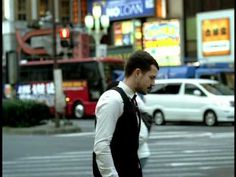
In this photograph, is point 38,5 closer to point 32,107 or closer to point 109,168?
point 32,107

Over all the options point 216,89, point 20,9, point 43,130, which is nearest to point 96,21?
point 20,9

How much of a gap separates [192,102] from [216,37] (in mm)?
19686

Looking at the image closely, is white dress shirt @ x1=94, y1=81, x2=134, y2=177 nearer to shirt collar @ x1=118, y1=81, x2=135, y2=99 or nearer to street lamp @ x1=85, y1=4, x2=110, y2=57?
shirt collar @ x1=118, y1=81, x2=135, y2=99

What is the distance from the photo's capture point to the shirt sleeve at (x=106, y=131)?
4207 millimetres

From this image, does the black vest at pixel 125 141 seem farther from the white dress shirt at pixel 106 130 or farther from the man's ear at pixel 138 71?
the man's ear at pixel 138 71

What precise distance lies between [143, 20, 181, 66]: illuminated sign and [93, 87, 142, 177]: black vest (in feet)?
144

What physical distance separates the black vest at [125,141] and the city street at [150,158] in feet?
24.0

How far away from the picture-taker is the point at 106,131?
13.9 ft

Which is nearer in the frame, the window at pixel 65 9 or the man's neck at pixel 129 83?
the man's neck at pixel 129 83

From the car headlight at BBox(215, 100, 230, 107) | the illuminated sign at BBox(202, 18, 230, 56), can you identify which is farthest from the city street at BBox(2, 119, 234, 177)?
the illuminated sign at BBox(202, 18, 230, 56)

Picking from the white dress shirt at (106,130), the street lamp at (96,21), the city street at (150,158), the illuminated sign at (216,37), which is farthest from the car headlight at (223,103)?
the white dress shirt at (106,130)

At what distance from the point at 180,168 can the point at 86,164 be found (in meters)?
2.09

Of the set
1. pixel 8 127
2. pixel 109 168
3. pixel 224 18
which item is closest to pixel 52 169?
pixel 109 168

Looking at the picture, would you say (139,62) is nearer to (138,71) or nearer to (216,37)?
(138,71)
